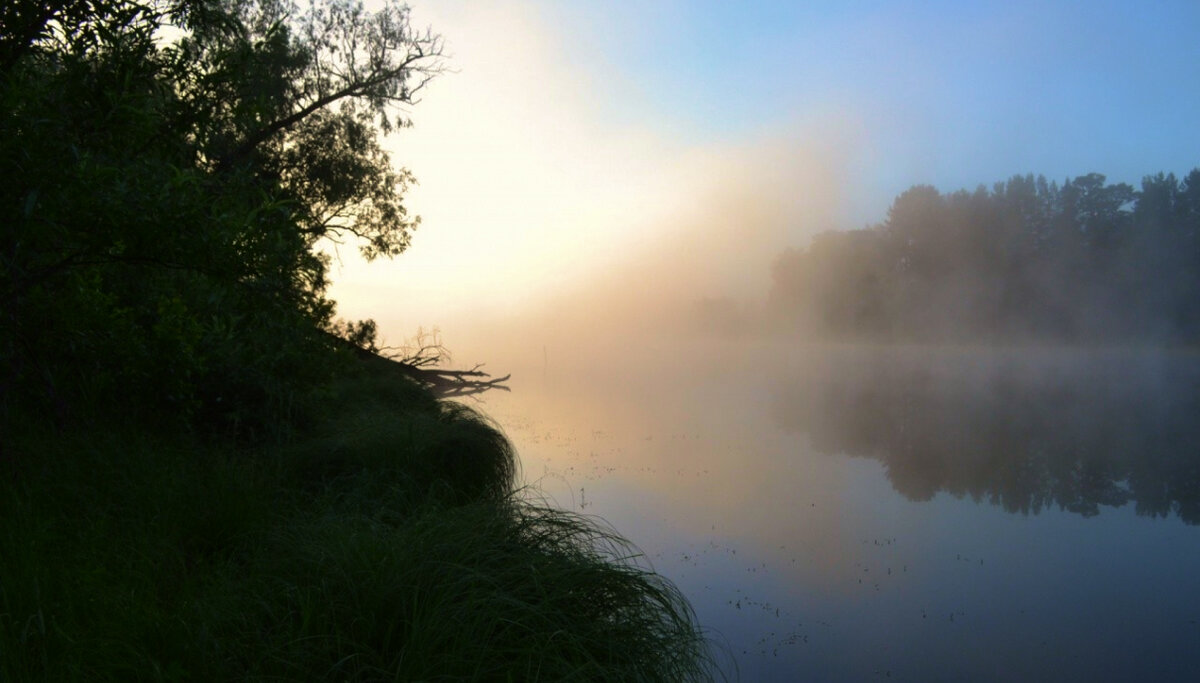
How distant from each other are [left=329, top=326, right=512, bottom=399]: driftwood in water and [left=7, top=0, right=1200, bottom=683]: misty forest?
18.2ft

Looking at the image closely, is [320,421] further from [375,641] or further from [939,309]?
[939,309]

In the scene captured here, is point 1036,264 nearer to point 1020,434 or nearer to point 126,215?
point 1020,434

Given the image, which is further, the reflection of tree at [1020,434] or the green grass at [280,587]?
the reflection of tree at [1020,434]

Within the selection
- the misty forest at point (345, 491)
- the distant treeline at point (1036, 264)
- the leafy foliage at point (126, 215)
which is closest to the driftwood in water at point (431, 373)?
the misty forest at point (345, 491)

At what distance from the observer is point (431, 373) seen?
91.8 ft

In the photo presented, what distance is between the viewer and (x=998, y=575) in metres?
8.66

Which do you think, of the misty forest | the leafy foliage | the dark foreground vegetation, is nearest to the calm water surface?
the misty forest

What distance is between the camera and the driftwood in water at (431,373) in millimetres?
23359

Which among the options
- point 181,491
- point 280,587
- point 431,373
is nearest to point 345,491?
point 181,491

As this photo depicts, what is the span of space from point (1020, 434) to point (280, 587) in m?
20.6

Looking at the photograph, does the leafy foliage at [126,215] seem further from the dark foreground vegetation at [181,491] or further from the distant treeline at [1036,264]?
the distant treeline at [1036,264]

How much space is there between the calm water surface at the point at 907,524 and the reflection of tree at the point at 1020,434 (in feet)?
0.35

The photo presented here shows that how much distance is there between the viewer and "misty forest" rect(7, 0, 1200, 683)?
3.79 metres

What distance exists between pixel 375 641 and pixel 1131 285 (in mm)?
76728
